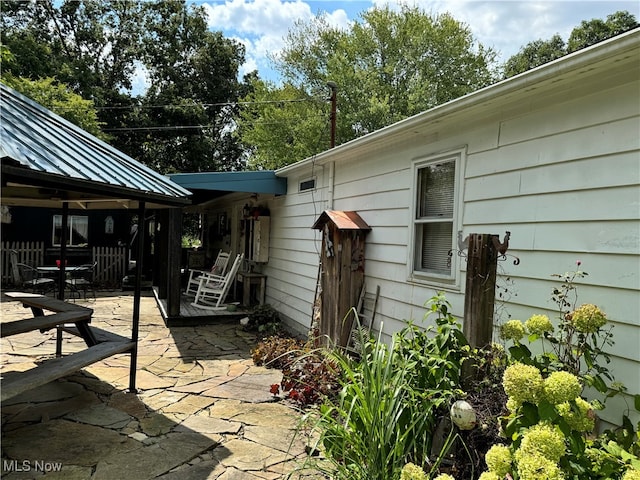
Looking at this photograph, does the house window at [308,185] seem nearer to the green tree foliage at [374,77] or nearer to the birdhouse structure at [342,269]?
the birdhouse structure at [342,269]

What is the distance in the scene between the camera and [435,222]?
3.86m

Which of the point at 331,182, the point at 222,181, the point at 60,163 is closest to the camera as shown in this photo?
the point at 60,163

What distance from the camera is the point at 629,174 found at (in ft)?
7.48

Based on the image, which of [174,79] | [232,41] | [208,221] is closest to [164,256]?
[208,221]

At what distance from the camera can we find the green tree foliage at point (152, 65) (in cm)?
1892

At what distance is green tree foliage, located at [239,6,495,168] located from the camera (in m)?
17.3

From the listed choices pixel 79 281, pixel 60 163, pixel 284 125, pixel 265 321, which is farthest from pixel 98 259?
pixel 60 163

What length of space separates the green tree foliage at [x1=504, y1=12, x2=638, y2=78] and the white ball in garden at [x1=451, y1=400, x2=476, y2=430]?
18.0 m

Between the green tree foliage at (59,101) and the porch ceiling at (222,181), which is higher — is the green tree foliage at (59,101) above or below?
above

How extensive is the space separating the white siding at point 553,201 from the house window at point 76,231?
1211cm

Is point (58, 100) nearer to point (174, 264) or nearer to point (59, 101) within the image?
point (59, 101)

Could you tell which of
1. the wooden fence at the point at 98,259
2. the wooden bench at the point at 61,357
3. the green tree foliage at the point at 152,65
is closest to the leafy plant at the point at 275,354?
the wooden bench at the point at 61,357

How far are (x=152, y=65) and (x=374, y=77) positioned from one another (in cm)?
1135

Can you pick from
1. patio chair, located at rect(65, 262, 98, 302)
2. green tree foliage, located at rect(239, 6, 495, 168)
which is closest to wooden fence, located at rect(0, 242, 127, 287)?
patio chair, located at rect(65, 262, 98, 302)
